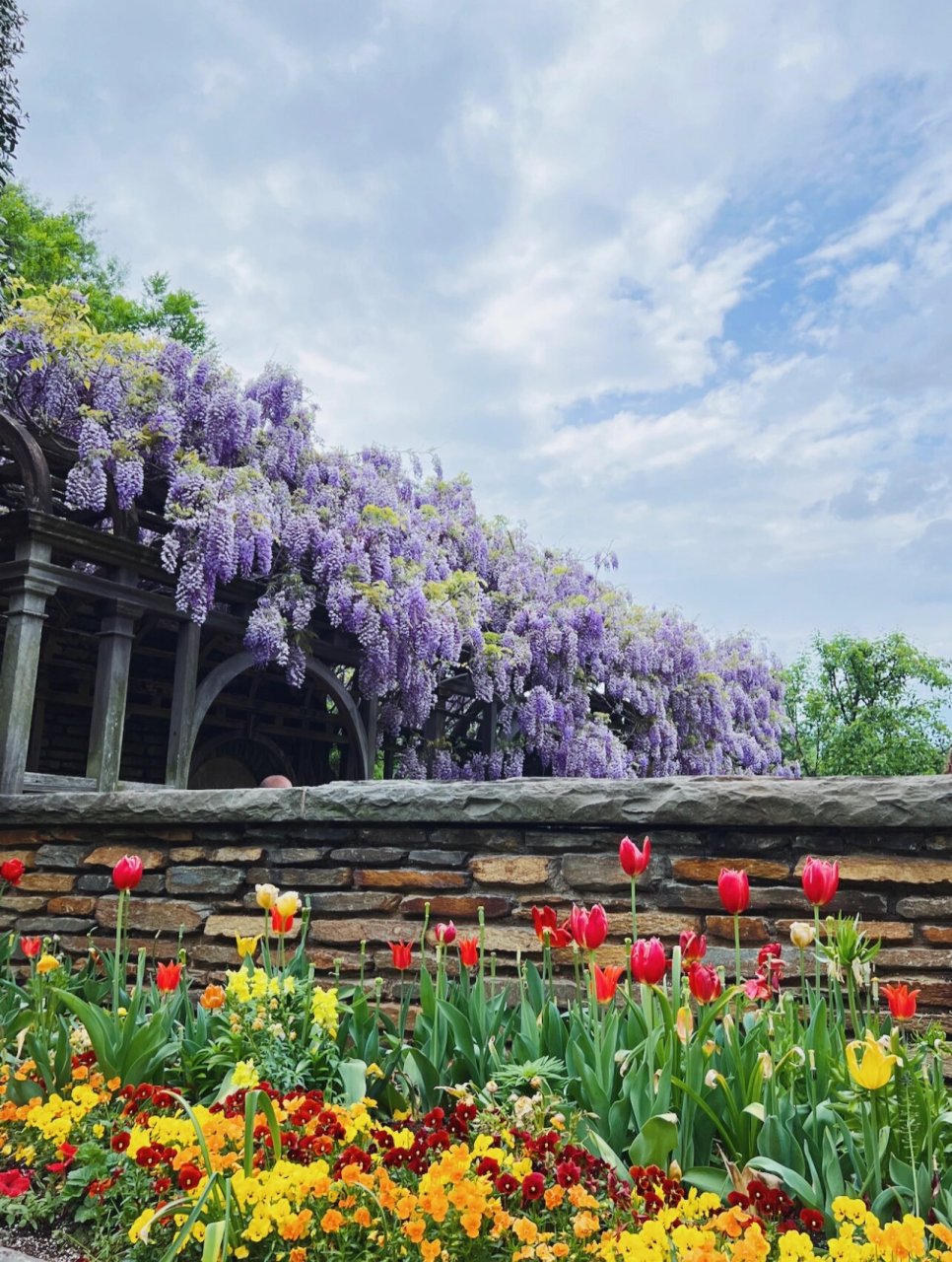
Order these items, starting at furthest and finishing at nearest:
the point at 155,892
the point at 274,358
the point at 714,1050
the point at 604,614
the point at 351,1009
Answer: the point at 604,614
the point at 274,358
the point at 155,892
the point at 351,1009
the point at 714,1050

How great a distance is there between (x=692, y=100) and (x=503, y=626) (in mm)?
6007

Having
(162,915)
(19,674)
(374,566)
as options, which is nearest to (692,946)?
(162,915)

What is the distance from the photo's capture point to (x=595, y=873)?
308 centimetres

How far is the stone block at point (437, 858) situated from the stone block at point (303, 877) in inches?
10.7

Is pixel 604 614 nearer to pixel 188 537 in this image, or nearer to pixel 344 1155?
pixel 188 537

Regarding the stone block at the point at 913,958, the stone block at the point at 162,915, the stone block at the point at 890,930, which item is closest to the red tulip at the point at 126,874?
the stone block at the point at 162,915

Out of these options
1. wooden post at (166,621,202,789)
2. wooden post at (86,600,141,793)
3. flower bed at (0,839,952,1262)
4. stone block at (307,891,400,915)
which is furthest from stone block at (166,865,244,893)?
wooden post at (166,621,202,789)

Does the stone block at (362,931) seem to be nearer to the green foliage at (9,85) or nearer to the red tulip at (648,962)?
the red tulip at (648,962)

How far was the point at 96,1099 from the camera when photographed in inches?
88.1

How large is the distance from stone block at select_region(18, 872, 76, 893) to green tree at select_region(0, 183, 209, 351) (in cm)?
1382

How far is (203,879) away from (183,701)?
3263 mm

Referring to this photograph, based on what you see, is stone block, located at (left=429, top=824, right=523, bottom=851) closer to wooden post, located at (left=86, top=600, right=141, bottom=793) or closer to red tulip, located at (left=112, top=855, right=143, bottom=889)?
red tulip, located at (left=112, top=855, right=143, bottom=889)

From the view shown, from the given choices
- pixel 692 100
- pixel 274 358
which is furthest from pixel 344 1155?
pixel 274 358

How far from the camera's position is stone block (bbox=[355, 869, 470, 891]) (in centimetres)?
325
